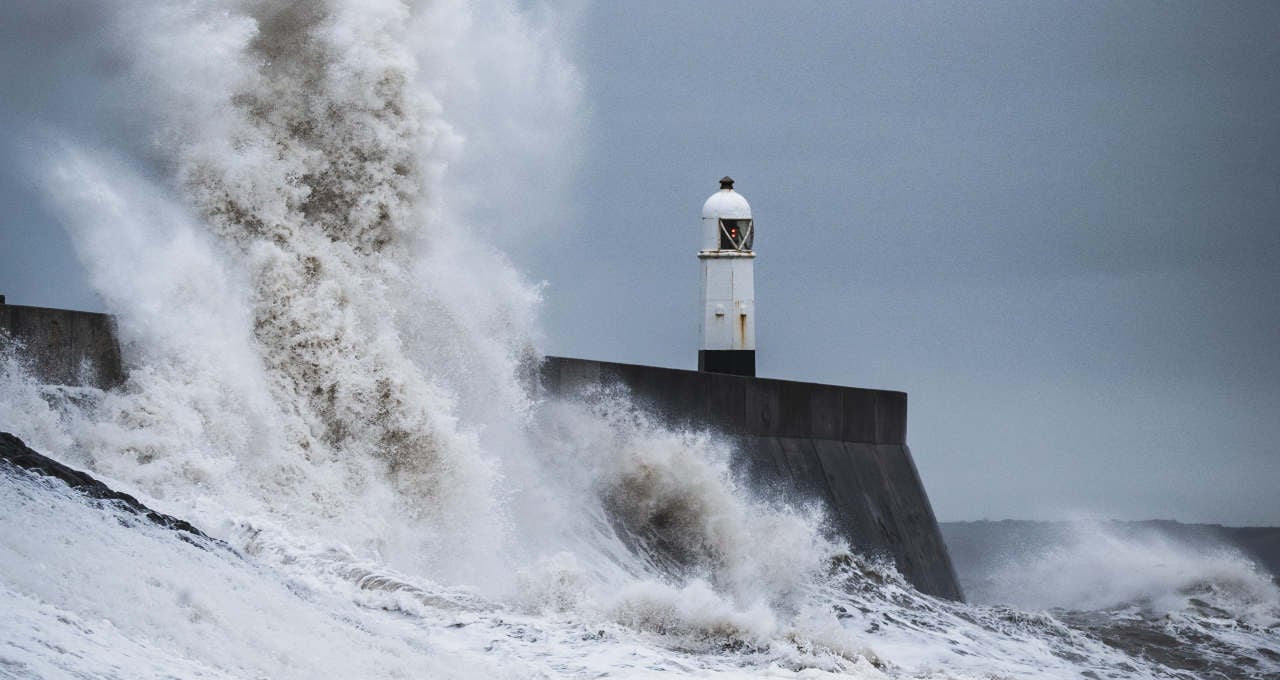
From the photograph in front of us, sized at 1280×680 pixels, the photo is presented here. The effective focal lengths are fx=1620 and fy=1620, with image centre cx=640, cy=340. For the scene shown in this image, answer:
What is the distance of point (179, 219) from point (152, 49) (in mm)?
1265

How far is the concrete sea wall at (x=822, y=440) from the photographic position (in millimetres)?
11219

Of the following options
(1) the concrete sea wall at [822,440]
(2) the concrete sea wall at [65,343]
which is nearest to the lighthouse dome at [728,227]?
(1) the concrete sea wall at [822,440]

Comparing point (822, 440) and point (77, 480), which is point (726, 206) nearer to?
point (822, 440)

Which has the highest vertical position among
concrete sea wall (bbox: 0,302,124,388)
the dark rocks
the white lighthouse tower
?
the white lighthouse tower

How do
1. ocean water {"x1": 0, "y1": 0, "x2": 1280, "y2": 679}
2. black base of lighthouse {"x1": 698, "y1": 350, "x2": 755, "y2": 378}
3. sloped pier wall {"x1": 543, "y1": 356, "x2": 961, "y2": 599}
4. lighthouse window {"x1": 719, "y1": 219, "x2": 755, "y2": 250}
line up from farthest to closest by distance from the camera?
1. lighthouse window {"x1": 719, "y1": 219, "x2": 755, "y2": 250}
2. black base of lighthouse {"x1": 698, "y1": 350, "x2": 755, "y2": 378}
3. sloped pier wall {"x1": 543, "y1": 356, "x2": 961, "y2": 599}
4. ocean water {"x1": 0, "y1": 0, "x2": 1280, "y2": 679}

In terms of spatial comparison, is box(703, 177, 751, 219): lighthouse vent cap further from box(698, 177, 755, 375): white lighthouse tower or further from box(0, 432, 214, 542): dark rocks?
box(0, 432, 214, 542): dark rocks

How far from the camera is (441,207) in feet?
33.1

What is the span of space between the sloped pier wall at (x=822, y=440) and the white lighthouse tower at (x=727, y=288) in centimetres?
119

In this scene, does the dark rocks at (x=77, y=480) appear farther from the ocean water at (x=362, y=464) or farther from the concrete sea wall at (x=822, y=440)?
the concrete sea wall at (x=822, y=440)

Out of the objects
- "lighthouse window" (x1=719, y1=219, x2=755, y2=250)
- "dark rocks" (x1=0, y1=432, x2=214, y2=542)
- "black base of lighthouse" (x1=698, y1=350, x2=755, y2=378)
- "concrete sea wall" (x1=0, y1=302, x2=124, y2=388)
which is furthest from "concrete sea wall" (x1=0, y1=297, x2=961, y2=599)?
"dark rocks" (x1=0, y1=432, x2=214, y2=542)

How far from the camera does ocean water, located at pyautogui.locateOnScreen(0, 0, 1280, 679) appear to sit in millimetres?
5617

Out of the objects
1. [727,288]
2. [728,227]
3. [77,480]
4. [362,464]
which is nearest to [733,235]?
[728,227]

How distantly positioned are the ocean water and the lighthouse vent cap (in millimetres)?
3847

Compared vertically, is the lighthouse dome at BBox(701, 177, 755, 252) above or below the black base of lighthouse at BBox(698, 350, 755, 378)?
above
